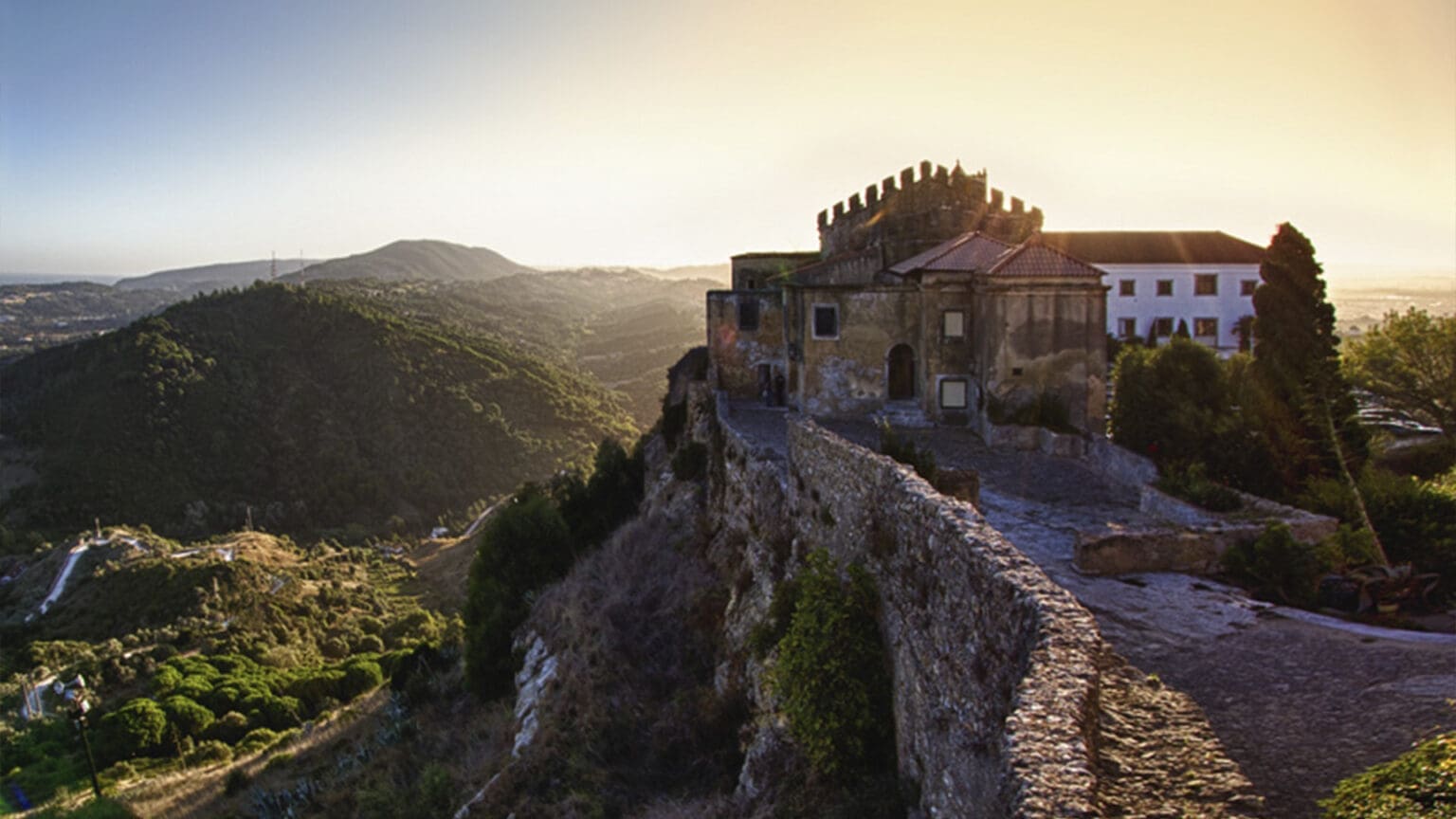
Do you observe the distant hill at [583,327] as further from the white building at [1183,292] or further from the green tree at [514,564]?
the green tree at [514,564]

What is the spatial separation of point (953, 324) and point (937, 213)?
7.04 m

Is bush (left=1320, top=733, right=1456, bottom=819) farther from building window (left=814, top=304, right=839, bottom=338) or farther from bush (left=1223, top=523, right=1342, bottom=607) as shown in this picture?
building window (left=814, top=304, right=839, bottom=338)

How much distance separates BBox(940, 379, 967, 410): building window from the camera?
22281mm

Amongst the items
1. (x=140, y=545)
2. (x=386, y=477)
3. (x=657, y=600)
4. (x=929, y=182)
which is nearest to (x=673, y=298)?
(x=386, y=477)

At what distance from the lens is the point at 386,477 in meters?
75.5

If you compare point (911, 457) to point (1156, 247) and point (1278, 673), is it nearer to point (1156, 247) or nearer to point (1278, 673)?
point (1278, 673)

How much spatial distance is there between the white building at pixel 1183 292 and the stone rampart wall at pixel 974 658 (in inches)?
1335

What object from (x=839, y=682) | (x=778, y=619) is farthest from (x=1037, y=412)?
(x=839, y=682)

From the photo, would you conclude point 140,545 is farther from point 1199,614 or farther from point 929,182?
point 1199,614

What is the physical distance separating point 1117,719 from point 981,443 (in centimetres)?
1592

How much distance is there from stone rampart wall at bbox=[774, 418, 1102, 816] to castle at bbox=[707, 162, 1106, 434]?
13261 mm

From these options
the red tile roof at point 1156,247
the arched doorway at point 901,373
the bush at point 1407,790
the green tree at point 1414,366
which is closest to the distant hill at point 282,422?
the red tile roof at point 1156,247

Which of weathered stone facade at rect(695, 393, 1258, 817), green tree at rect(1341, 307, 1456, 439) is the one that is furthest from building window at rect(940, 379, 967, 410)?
weathered stone facade at rect(695, 393, 1258, 817)

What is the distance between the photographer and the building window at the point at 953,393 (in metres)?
22.3
